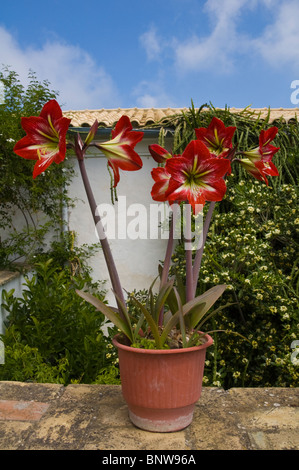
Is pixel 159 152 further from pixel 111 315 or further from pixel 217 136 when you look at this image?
pixel 111 315

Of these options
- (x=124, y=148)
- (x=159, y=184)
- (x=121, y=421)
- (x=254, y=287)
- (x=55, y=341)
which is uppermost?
(x=124, y=148)

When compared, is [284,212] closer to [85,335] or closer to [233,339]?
[233,339]

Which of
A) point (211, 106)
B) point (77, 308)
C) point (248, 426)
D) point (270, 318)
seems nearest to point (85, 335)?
point (77, 308)

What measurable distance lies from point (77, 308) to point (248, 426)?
2.33 meters

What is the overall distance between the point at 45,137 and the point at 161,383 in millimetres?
1107

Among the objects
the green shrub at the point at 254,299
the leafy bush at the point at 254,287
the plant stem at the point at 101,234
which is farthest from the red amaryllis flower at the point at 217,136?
the green shrub at the point at 254,299

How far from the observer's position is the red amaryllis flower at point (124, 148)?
1.74 m

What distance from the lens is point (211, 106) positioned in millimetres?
4676

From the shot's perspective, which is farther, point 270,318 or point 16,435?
point 270,318

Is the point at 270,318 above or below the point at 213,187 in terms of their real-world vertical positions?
below

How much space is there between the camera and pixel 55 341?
370cm

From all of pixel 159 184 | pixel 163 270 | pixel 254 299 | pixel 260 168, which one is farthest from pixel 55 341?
pixel 260 168

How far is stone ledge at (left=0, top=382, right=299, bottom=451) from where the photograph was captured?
1772mm

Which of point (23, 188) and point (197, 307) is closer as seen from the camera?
point (197, 307)
